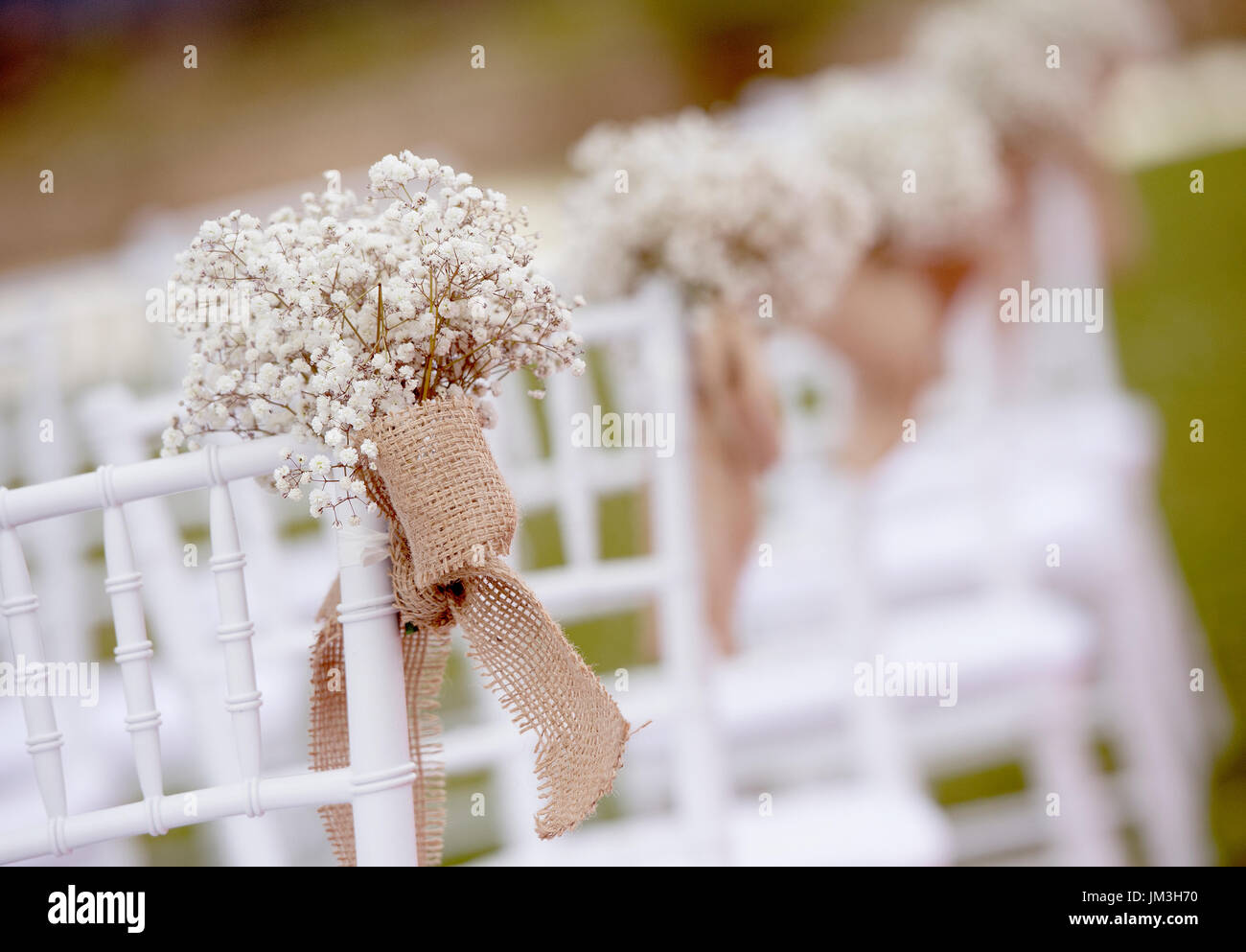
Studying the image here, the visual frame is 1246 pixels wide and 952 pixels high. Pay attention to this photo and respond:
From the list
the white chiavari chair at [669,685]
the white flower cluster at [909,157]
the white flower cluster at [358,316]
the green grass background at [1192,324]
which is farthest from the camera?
the green grass background at [1192,324]

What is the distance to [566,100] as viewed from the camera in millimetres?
3402

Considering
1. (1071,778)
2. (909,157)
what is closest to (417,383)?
(909,157)

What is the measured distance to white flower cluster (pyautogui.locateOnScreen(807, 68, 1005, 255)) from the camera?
152 cm

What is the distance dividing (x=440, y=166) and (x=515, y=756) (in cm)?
70

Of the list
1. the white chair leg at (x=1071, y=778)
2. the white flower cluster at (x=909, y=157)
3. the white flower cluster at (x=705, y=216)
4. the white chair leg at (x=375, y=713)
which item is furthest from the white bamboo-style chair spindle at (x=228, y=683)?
the white chair leg at (x=1071, y=778)

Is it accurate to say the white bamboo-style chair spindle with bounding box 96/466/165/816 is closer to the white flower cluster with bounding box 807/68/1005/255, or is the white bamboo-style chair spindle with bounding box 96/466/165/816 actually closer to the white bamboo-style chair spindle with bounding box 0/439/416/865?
the white bamboo-style chair spindle with bounding box 0/439/416/865

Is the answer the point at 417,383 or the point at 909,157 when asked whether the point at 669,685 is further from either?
the point at 909,157

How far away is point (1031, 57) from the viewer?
1.79 meters

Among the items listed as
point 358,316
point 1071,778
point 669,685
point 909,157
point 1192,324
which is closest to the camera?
point 358,316

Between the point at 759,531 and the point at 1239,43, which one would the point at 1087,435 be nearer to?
the point at 759,531

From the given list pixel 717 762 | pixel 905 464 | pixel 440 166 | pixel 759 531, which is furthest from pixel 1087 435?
pixel 440 166

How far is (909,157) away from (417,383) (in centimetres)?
102

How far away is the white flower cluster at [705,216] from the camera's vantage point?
125cm

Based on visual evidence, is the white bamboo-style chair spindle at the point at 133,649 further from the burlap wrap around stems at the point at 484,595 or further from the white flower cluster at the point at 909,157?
the white flower cluster at the point at 909,157
